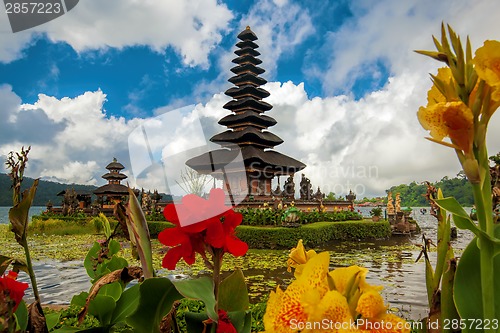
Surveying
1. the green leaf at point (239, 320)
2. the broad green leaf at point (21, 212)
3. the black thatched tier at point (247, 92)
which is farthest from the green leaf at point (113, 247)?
the black thatched tier at point (247, 92)

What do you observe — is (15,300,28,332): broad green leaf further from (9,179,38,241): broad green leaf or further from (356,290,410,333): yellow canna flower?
(356,290,410,333): yellow canna flower

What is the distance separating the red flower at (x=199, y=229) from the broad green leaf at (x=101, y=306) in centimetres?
28

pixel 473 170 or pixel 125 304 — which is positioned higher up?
pixel 473 170

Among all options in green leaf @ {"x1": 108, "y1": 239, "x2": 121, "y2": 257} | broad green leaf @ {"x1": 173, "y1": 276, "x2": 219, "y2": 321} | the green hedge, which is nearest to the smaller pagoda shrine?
the green hedge

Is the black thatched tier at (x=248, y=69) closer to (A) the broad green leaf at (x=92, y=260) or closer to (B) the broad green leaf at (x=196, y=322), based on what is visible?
(A) the broad green leaf at (x=92, y=260)

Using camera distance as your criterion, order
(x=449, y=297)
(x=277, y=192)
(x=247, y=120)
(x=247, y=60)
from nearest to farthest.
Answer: (x=449, y=297)
(x=277, y=192)
(x=247, y=120)
(x=247, y=60)

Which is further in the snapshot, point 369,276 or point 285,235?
point 285,235

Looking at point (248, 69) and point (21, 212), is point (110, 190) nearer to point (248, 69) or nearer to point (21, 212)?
point (248, 69)

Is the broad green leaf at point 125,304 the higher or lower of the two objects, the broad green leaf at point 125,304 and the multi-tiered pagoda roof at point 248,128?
the lower

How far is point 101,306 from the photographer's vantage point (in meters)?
1.09

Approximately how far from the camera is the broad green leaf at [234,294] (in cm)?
113

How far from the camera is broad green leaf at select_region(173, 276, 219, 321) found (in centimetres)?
77

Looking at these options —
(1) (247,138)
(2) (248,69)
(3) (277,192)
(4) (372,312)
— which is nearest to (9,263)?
(4) (372,312)

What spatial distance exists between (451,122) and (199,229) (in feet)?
1.97
